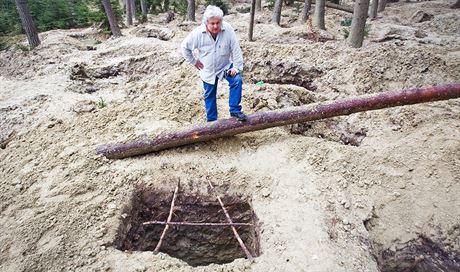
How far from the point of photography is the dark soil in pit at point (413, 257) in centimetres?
341

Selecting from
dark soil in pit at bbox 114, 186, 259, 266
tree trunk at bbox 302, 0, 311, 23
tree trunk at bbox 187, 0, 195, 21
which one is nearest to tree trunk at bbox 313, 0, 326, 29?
tree trunk at bbox 302, 0, 311, 23

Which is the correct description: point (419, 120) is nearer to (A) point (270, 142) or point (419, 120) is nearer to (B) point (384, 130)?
(B) point (384, 130)

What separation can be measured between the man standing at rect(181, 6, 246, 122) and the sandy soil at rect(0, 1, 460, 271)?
3.08 feet

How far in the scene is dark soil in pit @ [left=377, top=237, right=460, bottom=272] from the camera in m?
3.41

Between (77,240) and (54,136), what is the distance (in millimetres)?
2454

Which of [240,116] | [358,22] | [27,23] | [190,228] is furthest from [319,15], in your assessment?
[27,23]

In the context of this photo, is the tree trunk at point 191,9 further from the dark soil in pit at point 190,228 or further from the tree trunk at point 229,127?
the dark soil in pit at point 190,228

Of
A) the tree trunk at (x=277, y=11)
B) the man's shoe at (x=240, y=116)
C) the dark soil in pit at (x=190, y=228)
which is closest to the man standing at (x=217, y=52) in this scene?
the man's shoe at (x=240, y=116)

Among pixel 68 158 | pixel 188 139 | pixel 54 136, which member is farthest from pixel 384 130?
pixel 54 136

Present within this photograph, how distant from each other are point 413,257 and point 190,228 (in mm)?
2805

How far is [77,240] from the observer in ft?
10.9

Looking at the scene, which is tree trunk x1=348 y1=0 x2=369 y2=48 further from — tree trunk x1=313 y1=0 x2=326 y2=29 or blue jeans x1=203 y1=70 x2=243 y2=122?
blue jeans x1=203 y1=70 x2=243 y2=122

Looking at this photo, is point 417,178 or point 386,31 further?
point 386,31

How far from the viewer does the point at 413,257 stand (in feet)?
11.3
